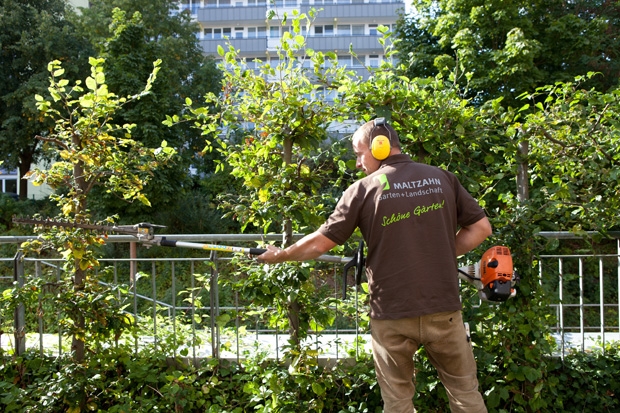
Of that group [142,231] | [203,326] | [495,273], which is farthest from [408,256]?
[203,326]

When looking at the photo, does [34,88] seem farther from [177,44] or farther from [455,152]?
[455,152]

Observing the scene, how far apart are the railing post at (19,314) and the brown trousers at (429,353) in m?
3.00

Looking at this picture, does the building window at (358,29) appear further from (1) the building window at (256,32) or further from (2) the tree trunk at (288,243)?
(2) the tree trunk at (288,243)

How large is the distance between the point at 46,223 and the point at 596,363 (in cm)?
411

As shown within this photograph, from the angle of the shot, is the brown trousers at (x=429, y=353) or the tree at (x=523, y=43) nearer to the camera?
the brown trousers at (x=429, y=353)

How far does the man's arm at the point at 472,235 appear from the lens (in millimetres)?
3092

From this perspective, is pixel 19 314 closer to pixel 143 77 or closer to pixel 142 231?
pixel 142 231

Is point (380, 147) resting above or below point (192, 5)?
below

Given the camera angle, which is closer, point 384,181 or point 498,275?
point 384,181

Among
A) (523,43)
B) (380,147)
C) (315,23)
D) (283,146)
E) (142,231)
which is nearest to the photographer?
(380,147)

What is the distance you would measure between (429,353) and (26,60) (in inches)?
794

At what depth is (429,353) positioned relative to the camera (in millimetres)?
3043

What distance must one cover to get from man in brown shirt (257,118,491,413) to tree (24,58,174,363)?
1.73m

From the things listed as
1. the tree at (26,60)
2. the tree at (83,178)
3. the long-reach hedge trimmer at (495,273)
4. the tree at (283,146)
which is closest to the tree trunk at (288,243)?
the tree at (283,146)
